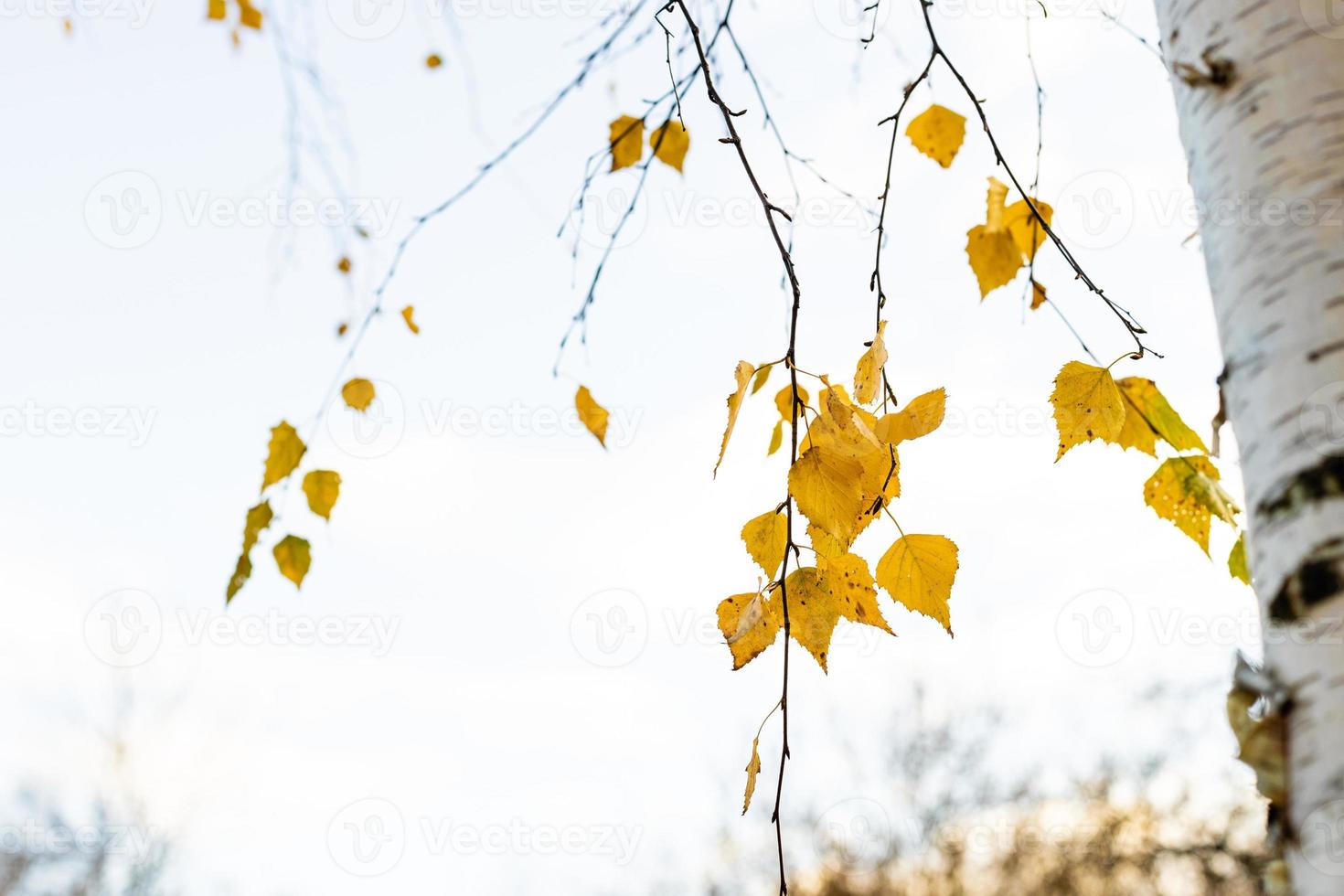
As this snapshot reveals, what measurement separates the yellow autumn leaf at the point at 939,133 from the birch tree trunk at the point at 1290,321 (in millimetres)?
410

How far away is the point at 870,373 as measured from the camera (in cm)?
60

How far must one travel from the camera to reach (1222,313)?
1.37 feet

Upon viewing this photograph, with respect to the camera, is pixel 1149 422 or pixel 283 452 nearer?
pixel 1149 422

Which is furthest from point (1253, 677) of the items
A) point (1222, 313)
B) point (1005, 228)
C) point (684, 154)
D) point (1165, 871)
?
point (1165, 871)

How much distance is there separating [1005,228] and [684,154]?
1.08 feet

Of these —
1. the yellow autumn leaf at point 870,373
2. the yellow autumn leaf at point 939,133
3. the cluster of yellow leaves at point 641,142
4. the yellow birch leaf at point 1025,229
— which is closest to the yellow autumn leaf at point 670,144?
the cluster of yellow leaves at point 641,142

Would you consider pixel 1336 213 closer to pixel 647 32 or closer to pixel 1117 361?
pixel 1117 361

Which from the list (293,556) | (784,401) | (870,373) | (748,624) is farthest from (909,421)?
(293,556)

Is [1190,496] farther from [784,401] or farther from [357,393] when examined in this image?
[357,393]

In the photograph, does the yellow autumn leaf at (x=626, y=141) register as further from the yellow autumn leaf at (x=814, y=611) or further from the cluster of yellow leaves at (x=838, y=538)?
the yellow autumn leaf at (x=814, y=611)

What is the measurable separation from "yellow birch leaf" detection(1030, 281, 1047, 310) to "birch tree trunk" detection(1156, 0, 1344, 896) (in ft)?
1.17

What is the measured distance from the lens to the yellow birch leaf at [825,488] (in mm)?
567

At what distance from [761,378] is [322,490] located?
1.64 feet

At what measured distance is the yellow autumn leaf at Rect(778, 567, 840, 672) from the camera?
23.6 inches
